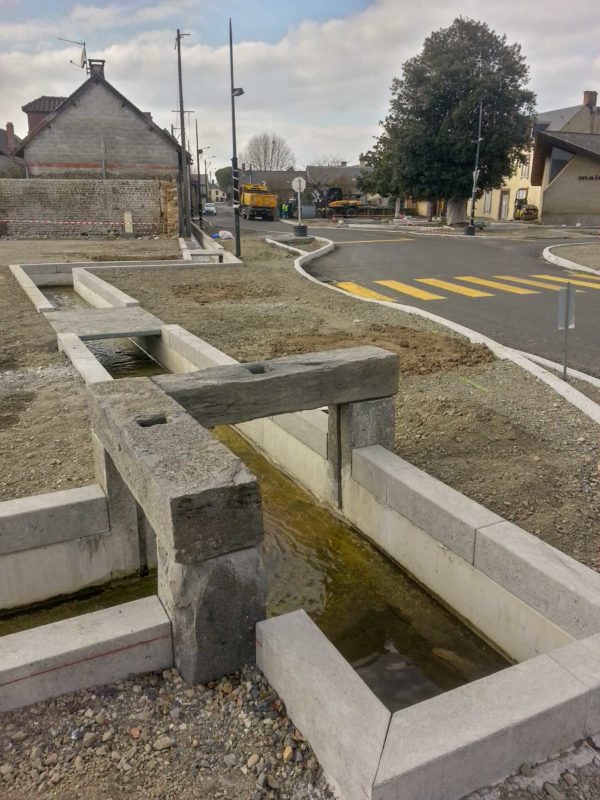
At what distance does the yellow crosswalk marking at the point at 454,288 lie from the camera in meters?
15.2

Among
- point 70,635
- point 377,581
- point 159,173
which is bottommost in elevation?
point 377,581

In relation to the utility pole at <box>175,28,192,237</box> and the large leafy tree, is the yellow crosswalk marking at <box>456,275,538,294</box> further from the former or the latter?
the large leafy tree

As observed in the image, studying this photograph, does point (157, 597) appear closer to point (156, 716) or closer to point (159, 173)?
point (156, 716)

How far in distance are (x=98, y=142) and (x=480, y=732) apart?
133 ft

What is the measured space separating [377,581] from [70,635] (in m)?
2.50

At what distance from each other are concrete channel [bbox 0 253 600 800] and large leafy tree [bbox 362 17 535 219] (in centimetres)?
3525

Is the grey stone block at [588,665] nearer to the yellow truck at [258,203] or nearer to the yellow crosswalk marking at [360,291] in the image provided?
the yellow crosswalk marking at [360,291]

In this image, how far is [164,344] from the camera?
9.98 m

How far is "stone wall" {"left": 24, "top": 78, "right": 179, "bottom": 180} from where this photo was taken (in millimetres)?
36312

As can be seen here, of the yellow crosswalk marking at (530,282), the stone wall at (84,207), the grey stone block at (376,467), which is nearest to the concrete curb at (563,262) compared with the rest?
the yellow crosswalk marking at (530,282)

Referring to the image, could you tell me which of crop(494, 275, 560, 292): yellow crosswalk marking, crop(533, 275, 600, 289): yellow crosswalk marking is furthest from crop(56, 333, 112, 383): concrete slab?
crop(533, 275, 600, 289): yellow crosswalk marking

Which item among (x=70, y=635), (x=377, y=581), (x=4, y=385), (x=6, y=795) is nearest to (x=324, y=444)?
(x=377, y=581)

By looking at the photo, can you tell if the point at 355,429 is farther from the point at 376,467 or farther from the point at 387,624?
the point at 387,624

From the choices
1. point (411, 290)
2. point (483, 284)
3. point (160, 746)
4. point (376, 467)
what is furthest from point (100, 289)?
point (160, 746)
